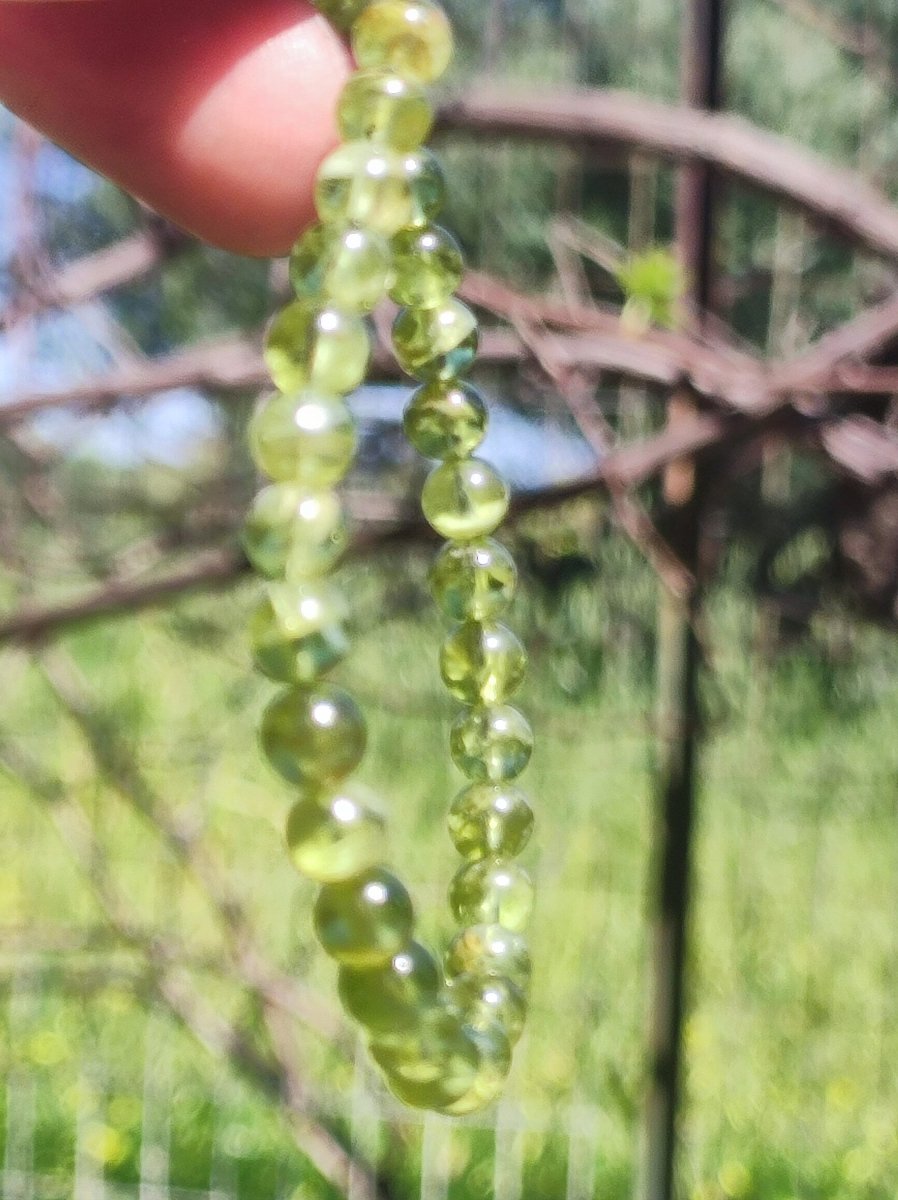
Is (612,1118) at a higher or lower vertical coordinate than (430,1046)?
lower

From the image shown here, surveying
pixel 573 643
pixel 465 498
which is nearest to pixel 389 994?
pixel 465 498

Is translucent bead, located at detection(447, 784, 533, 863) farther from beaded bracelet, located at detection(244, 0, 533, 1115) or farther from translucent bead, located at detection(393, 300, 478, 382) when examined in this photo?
translucent bead, located at detection(393, 300, 478, 382)

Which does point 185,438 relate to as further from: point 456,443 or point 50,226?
point 456,443

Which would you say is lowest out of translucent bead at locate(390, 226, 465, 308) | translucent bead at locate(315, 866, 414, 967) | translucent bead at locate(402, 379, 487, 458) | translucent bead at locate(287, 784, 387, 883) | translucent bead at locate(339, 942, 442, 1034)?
translucent bead at locate(339, 942, 442, 1034)

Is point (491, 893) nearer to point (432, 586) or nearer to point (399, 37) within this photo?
point (432, 586)

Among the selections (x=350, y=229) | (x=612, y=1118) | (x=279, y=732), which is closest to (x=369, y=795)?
(x=279, y=732)

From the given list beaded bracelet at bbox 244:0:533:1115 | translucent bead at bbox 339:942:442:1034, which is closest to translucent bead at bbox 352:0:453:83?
beaded bracelet at bbox 244:0:533:1115

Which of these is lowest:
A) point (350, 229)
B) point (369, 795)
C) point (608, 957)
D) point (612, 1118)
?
point (612, 1118)

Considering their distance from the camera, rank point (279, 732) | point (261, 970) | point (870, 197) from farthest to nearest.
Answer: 1. point (261, 970)
2. point (870, 197)
3. point (279, 732)
